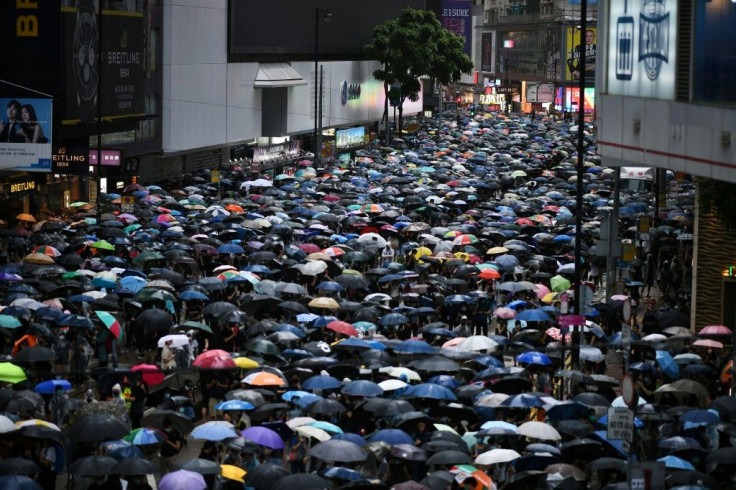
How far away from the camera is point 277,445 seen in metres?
17.6

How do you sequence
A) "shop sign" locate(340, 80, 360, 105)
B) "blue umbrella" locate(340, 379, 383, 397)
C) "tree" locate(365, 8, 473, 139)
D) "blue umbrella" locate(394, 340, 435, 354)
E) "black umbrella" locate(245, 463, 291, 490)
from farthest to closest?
1. "tree" locate(365, 8, 473, 139)
2. "shop sign" locate(340, 80, 360, 105)
3. "blue umbrella" locate(394, 340, 435, 354)
4. "blue umbrella" locate(340, 379, 383, 397)
5. "black umbrella" locate(245, 463, 291, 490)

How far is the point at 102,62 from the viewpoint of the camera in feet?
162

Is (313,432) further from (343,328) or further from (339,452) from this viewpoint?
(343,328)

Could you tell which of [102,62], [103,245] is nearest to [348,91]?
[102,62]

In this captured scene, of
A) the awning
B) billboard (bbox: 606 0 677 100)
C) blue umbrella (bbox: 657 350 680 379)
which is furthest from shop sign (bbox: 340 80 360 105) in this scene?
blue umbrella (bbox: 657 350 680 379)

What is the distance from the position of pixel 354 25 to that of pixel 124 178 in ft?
128

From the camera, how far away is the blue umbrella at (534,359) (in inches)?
888

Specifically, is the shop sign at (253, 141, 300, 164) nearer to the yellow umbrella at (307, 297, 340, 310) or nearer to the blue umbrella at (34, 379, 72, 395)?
the yellow umbrella at (307, 297, 340, 310)

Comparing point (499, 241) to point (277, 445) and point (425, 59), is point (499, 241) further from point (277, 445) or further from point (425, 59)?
point (425, 59)

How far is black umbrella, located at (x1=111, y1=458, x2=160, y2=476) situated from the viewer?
15.9 m

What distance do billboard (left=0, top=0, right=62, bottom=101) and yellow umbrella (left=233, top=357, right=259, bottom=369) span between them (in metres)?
25.5

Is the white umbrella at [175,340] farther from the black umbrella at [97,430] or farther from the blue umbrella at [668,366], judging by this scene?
the blue umbrella at [668,366]

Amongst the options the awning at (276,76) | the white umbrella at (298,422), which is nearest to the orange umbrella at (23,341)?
the white umbrella at (298,422)

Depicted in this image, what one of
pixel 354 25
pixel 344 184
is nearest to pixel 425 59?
pixel 354 25
